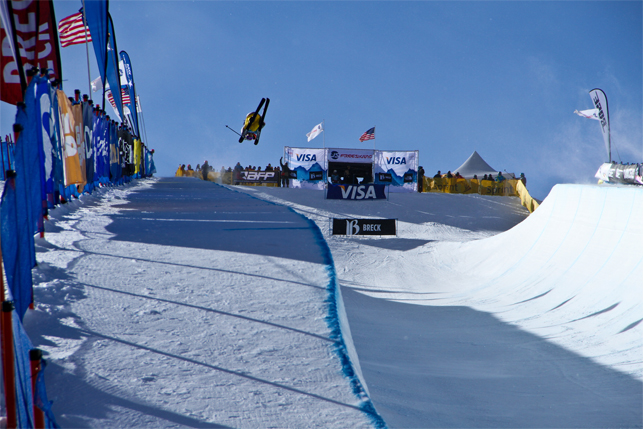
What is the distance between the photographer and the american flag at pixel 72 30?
38.0 feet

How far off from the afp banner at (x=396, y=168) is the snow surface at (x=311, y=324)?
15.7 meters

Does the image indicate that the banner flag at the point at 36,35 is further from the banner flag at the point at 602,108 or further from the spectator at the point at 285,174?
the banner flag at the point at 602,108

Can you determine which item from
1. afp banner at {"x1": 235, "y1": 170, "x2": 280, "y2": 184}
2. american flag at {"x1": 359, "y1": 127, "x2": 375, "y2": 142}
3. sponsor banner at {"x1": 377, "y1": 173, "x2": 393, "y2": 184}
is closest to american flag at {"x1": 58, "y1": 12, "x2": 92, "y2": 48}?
sponsor banner at {"x1": 377, "y1": 173, "x2": 393, "y2": 184}

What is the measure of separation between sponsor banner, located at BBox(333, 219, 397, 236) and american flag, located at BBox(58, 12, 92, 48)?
8732mm

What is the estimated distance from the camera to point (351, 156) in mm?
26172

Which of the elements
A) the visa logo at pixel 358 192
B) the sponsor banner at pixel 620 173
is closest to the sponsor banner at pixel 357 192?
the visa logo at pixel 358 192

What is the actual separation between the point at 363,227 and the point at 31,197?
459 inches

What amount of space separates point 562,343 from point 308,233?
12.2 feet

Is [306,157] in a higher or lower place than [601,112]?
lower

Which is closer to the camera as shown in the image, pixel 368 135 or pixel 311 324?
pixel 311 324

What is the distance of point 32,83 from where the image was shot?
4.16 meters

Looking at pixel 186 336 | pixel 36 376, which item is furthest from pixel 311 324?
pixel 36 376

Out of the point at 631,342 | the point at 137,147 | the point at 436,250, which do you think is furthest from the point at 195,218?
the point at 137,147

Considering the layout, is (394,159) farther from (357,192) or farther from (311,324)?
(311,324)
